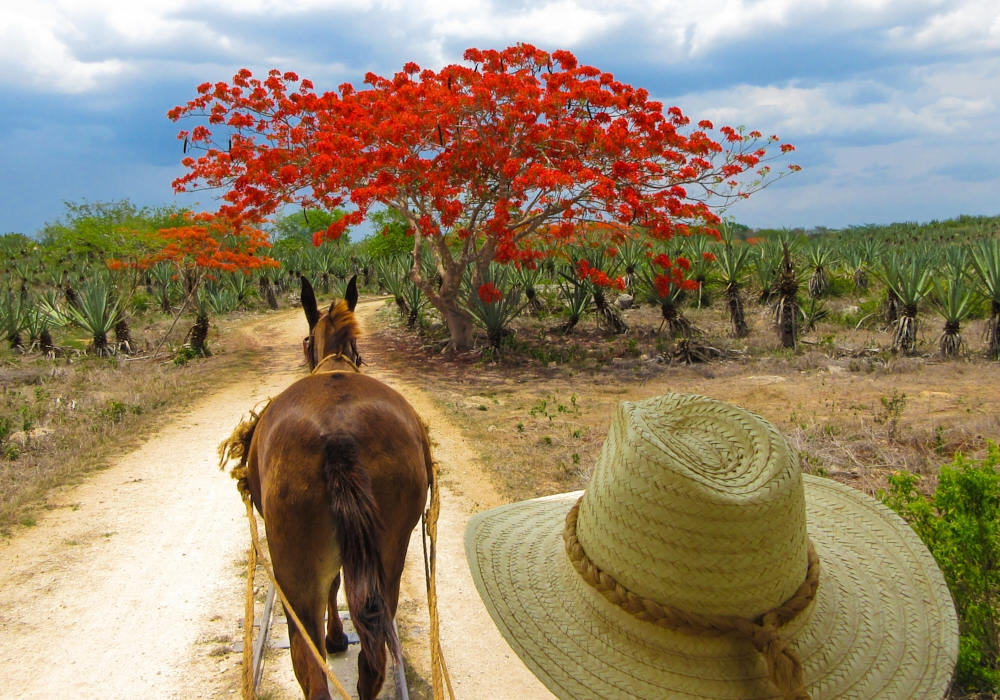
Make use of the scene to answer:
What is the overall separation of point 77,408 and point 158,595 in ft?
18.1

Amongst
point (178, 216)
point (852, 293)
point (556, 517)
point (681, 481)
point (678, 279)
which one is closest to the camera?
point (681, 481)

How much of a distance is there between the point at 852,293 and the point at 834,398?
1059 centimetres

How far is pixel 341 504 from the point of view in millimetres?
2377

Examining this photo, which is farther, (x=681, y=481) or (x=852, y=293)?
(x=852, y=293)

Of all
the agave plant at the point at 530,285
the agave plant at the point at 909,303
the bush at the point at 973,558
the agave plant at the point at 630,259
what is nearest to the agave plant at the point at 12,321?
the agave plant at the point at 530,285

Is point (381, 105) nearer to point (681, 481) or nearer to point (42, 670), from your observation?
point (42, 670)

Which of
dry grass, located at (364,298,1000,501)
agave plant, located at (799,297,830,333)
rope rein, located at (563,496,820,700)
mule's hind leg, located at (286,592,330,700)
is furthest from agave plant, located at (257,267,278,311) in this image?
rope rein, located at (563,496,820,700)

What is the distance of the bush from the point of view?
2.94 metres

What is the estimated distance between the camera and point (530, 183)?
10531mm

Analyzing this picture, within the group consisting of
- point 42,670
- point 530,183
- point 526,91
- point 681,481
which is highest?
point 526,91

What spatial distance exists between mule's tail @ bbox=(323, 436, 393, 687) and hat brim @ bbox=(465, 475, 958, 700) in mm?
524

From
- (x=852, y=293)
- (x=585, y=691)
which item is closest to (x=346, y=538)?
(x=585, y=691)

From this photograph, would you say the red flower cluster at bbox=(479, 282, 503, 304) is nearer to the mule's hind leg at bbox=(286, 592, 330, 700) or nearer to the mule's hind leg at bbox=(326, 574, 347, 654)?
the mule's hind leg at bbox=(326, 574, 347, 654)

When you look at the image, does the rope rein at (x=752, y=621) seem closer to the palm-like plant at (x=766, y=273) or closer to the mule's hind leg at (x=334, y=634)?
the mule's hind leg at (x=334, y=634)
